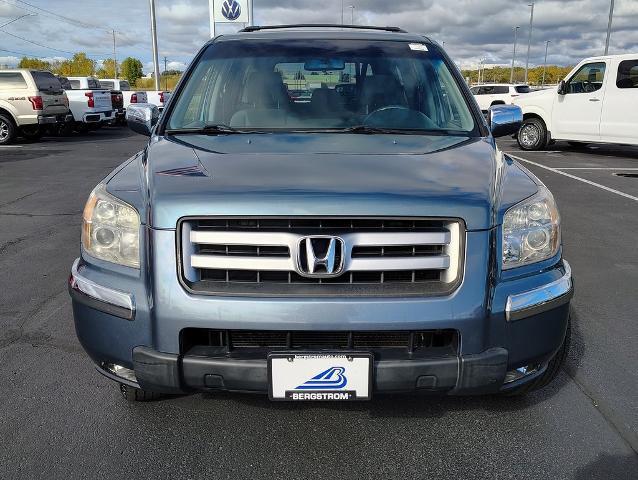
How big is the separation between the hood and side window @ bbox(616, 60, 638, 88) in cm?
1143

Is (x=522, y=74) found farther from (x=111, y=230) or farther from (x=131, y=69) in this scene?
(x=111, y=230)

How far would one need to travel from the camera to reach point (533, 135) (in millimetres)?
14688

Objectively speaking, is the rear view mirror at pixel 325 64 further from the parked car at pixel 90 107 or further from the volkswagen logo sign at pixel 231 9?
the volkswagen logo sign at pixel 231 9

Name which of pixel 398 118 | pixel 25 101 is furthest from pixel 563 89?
pixel 25 101

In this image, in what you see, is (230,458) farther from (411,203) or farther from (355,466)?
(411,203)

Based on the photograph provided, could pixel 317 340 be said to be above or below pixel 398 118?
below

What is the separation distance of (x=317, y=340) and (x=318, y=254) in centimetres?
33

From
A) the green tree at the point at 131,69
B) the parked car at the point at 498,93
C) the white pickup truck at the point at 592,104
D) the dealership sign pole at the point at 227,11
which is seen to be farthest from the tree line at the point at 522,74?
the white pickup truck at the point at 592,104

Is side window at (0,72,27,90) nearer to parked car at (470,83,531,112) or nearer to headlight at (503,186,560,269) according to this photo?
headlight at (503,186,560,269)

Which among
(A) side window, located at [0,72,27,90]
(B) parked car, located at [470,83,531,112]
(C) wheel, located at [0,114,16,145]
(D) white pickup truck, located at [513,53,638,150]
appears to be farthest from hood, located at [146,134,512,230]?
(B) parked car, located at [470,83,531,112]

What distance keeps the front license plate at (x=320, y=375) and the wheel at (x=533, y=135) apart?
13.5 m

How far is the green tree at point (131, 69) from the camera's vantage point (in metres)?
96.0

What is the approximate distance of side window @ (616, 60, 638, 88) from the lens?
40.3 feet

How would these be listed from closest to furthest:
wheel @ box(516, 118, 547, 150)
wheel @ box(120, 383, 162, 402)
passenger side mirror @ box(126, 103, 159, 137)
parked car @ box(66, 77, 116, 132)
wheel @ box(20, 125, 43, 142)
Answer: wheel @ box(120, 383, 162, 402) → passenger side mirror @ box(126, 103, 159, 137) → wheel @ box(516, 118, 547, 150) → wheel @ box(20, 125, 43, 142) → parked car @ box(66, 77, 116, 132)
